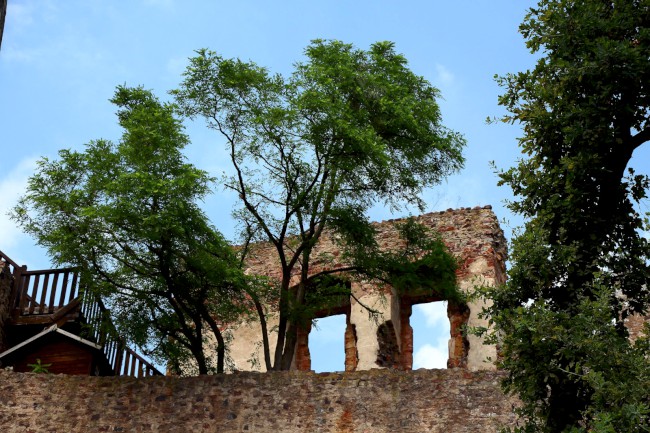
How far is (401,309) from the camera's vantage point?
2184 cm

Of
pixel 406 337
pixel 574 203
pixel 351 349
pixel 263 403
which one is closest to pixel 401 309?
pixel 406 337

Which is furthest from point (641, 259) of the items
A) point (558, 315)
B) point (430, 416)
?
point (430, 416)

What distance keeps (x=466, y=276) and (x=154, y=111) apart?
728cm

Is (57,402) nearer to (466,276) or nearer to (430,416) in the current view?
(430,416)

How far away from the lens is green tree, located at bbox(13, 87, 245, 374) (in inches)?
666

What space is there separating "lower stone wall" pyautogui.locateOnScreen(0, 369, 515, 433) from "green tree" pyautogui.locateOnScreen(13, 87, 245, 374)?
1.54 metres

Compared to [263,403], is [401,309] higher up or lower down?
higher up

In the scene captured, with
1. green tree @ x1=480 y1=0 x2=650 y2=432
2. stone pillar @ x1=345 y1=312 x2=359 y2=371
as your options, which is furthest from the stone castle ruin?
green tree @ x1=480 y1=0 x2=650 y2=432

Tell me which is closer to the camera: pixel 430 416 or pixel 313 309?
pixel 430 416

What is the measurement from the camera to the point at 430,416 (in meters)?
15.5

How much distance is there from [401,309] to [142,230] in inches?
281

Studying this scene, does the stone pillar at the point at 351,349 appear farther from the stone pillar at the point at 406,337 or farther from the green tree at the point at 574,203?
the green tree at the point at 574,203

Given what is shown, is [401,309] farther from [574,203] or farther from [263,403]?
[574,203]

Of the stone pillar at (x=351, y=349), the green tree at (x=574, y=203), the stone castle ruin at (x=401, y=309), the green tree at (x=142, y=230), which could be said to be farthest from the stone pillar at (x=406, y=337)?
the green tree at (x=574, y=203)
